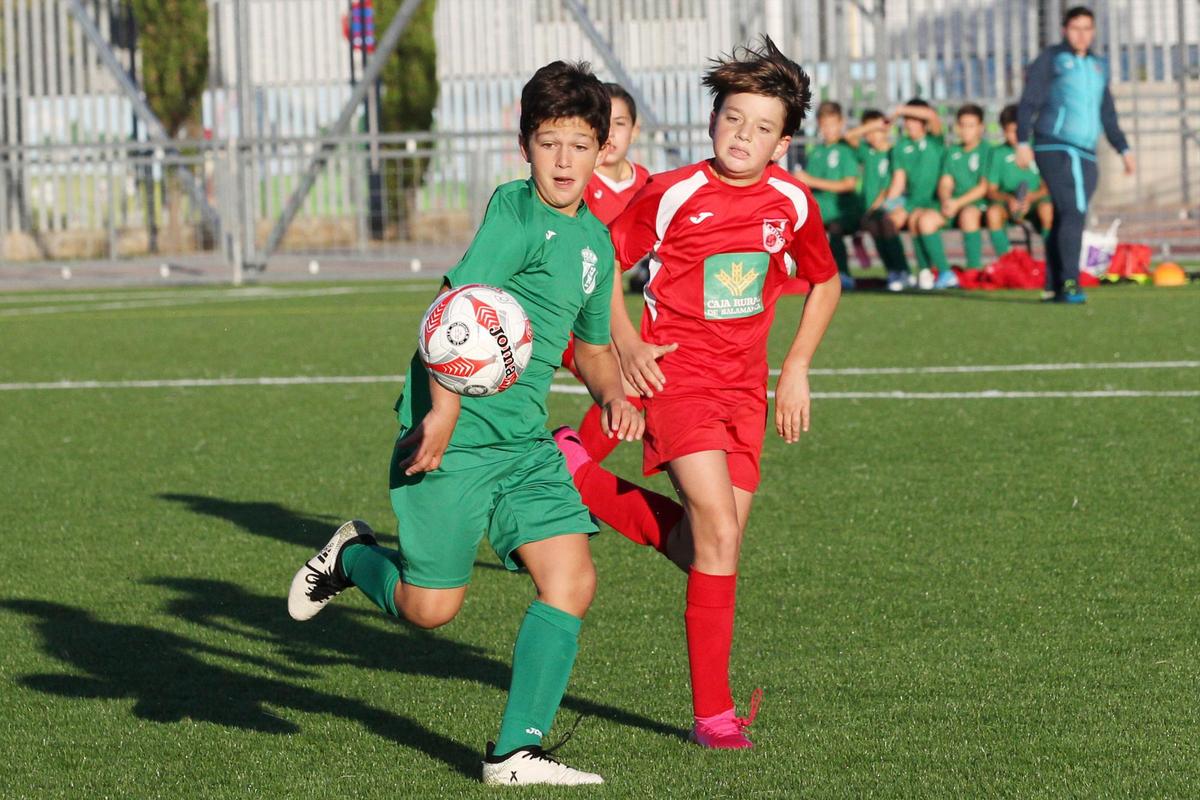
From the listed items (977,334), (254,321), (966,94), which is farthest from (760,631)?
(966,94)

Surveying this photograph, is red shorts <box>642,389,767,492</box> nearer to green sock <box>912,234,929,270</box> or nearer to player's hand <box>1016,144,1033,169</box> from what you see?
player's hand <box>1016,144,1033,169</box>

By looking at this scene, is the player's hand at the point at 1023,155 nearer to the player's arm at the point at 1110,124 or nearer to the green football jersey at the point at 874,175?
the player's arm at the point at 1110,124

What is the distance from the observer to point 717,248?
190 inches

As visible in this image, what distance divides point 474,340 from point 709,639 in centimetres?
96

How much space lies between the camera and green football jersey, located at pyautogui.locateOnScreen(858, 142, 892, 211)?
707 inches

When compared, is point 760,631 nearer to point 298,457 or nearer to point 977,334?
point 298,457

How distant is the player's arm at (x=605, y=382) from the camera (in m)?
4.19

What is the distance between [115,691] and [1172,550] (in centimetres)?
327

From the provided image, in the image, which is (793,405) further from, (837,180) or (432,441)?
(837,180)

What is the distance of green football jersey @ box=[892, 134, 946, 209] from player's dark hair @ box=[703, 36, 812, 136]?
1347 centimetres

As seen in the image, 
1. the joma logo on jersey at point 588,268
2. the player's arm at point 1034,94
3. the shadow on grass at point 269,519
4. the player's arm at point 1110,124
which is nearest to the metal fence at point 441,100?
the player's arm at point 1110,124

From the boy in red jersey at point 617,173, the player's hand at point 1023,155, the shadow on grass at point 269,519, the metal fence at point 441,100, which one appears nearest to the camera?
the shadow on grass at point 269,519

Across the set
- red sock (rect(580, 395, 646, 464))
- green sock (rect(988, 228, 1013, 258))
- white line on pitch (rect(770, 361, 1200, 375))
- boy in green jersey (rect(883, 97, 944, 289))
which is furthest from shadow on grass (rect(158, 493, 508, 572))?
green sock (rect(988, 228, 1013, 258))

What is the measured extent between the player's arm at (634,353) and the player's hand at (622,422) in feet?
1.12
